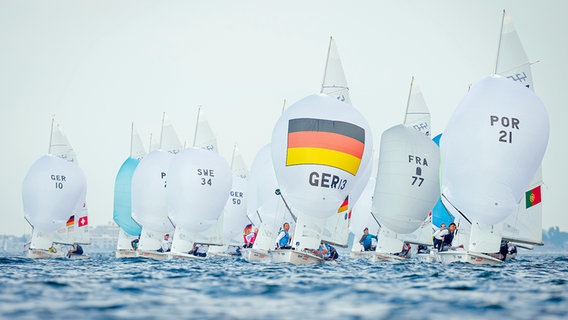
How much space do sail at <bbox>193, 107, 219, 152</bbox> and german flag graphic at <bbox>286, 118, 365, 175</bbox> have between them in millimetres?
18698

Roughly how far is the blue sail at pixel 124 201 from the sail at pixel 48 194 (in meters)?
3.85

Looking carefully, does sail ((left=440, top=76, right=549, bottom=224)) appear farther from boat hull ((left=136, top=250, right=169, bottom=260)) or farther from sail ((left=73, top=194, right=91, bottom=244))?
sail ((left=73, top=194, right=91, bottom=244))

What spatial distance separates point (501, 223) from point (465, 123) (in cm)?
412

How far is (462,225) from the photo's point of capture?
3294cm

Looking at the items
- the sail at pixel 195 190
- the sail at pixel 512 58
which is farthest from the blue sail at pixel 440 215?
the sail at pixel 195 190

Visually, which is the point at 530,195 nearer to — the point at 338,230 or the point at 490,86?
the point at 490,86

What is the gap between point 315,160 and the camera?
3098 cm

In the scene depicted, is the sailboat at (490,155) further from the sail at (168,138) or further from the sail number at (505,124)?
the sail at (168,138)

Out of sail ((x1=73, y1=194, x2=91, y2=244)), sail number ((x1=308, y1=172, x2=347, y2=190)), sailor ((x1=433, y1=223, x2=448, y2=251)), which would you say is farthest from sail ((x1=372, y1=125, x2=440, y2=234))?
sail ((x1=73, y1=194, x2=91, y2=244))

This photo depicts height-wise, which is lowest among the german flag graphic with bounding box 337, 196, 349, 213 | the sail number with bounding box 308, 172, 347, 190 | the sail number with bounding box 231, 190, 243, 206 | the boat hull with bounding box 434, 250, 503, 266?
the boat hull with bounding box 434, 250, 503, 266

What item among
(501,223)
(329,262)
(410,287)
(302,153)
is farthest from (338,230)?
(410,287)

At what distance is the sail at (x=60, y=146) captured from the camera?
5403 cm

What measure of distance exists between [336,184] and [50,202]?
25140 mm

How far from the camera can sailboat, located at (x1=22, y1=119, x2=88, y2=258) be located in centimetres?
4991
